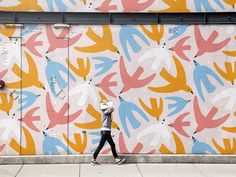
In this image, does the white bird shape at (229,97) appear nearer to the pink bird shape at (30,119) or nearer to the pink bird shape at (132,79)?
the pink bird shape at (132,79)

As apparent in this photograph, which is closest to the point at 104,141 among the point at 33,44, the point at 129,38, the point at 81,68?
the point at 81,68

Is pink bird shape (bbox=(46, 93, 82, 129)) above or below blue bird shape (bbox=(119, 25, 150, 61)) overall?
below

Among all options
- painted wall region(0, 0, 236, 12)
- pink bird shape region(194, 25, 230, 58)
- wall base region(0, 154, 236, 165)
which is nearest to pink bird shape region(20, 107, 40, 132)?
wall base region(0, 154, 236, 165)

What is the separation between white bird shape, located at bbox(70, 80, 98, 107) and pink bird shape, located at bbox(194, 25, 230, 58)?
2787 millimetres

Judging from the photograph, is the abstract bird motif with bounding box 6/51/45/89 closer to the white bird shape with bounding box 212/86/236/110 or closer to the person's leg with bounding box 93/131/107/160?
the person's leg with bounding box 93/131/107/160

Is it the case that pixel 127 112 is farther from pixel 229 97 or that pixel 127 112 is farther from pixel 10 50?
pixel 10 50

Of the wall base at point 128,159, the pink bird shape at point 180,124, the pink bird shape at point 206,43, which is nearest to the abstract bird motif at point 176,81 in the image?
the pink bird shape at point 206,43

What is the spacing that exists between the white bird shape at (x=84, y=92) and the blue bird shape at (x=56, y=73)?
0.25 m

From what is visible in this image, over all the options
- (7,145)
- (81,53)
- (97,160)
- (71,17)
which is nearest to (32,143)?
(7,145)

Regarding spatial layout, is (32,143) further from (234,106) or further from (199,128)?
(234,106)

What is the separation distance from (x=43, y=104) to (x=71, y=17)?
2.28 metres

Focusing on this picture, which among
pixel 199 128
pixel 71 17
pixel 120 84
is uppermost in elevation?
pixel 71 17

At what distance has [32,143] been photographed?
11.9 meters

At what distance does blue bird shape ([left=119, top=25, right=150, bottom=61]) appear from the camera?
12.0m
